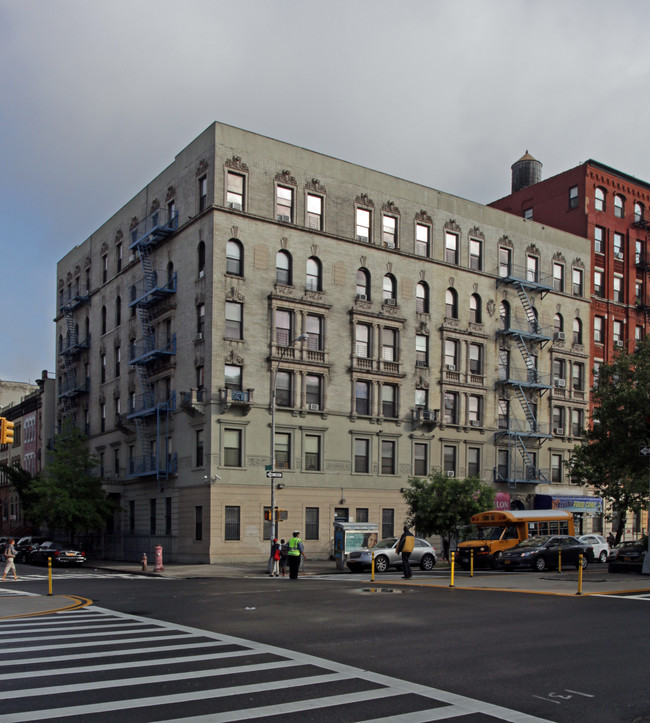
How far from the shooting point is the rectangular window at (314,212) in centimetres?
4766

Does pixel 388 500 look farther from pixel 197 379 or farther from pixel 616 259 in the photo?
pixel 616 259

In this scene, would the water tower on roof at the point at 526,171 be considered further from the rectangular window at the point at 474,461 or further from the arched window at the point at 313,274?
the arched window at the point at 313,274

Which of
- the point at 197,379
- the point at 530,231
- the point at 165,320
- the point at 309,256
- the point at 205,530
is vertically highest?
the point at 530,231

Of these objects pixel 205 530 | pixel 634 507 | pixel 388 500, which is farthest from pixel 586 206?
pixel 205 530

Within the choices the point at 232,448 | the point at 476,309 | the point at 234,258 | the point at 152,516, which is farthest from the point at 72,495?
the point at 476,309

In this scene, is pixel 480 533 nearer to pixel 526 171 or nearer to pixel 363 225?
pixel 363 225

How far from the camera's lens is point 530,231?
59219mm

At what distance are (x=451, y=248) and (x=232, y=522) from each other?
23.9 meters

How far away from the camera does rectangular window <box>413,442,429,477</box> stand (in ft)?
167

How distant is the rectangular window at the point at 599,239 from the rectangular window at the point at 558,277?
17.3 feet

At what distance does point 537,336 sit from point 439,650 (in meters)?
47.3

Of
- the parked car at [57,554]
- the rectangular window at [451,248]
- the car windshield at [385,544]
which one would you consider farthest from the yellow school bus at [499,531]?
the parked car at [57,554]

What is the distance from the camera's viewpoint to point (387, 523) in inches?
1928

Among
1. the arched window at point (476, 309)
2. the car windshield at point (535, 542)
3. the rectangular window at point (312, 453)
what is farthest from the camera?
the arched window at point (476, 309)
